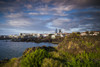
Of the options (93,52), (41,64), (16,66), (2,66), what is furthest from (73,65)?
(2,66)

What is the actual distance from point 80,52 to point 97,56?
6.40ft

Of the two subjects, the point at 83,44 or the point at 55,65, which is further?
the point at 83,44

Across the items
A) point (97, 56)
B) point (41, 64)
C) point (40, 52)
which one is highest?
point (40, 52)

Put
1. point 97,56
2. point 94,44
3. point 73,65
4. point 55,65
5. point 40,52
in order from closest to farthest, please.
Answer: point 55,65 → point 73,65 → point 40,52 → point 97,56 → point 94,44

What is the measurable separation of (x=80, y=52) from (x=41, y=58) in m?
6.21

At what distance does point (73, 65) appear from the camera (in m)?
6.01

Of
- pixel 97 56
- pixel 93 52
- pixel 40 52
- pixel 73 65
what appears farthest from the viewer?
pixel 93 52

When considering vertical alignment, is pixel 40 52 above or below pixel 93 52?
above

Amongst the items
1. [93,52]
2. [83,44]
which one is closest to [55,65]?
[93,52]

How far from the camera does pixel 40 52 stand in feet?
23.1

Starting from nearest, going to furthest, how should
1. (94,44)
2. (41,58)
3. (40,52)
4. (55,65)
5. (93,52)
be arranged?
(55,65), (41,58), (40,52), (93,52), (94,44)

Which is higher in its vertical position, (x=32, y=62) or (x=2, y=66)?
(x=32, y=62)

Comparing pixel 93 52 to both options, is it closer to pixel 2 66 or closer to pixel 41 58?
pixel 41 58

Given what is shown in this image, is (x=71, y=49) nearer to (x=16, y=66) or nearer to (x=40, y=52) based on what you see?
(x=40, y=52)
